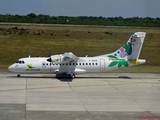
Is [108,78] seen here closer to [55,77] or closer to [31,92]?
[55,77]

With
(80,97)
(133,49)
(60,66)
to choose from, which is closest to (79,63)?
(60,66)

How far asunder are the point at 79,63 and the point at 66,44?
30541mm

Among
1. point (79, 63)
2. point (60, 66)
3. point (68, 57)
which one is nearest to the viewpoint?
point (68, 57)

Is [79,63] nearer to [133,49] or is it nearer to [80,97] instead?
[133,49]

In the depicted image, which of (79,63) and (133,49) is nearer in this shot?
(79,63)

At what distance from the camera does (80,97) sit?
3206 centimetres

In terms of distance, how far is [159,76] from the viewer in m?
46.4

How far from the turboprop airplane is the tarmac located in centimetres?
96

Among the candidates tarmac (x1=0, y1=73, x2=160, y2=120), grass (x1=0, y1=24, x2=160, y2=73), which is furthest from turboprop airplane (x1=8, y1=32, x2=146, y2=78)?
grass (x1=0, y1=24, x2=160, y2=73)

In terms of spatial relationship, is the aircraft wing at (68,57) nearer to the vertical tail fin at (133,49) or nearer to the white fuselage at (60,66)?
the white fuselage at (60,66)

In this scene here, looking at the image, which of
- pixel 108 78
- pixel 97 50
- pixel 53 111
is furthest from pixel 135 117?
pixel 97 50

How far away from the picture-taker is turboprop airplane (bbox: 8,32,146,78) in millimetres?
42656

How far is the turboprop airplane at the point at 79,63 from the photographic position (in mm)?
42656

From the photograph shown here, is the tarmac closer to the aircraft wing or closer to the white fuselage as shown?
the white fuselage
